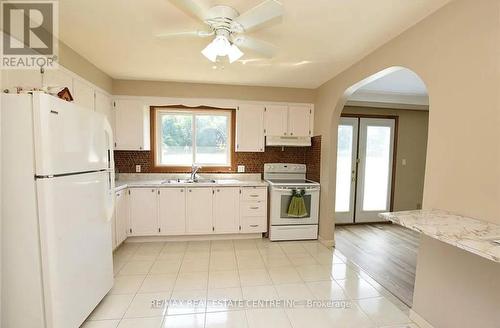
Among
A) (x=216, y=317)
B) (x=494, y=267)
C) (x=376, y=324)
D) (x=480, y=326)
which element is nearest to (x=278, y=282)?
(x=216, y=317)

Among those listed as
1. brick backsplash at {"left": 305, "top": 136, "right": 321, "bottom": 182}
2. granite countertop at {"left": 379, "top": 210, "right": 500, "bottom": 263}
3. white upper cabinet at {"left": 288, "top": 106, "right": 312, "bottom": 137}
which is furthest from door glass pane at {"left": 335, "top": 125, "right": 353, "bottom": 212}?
granite countertop at {"left": 379, "top": 210, "right": 500, "bottom": 263}

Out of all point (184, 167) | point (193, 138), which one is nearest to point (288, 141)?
point (193, 138)

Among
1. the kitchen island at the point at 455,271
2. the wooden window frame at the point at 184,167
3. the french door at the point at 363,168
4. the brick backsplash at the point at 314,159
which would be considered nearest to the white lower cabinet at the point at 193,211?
the wooden window frame at the point at 184,167

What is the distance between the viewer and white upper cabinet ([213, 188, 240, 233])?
3.42 m

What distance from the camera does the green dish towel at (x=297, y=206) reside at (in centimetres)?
341

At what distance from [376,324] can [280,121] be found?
2.83m

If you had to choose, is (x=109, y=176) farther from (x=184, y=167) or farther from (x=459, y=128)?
(x=459, y=128)

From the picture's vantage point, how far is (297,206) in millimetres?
3416

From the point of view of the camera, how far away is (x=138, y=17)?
184 cm

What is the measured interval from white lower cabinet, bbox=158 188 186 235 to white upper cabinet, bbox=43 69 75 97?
165cm

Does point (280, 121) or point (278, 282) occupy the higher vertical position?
point (280, 121)

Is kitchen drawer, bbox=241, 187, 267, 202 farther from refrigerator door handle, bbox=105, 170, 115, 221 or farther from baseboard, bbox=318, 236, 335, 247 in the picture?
refrigerator door handle, bbox=105, 170, 115, 221

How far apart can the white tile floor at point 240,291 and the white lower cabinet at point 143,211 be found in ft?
0.89

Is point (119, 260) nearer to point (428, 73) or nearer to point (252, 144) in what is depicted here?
point (252, 144)
